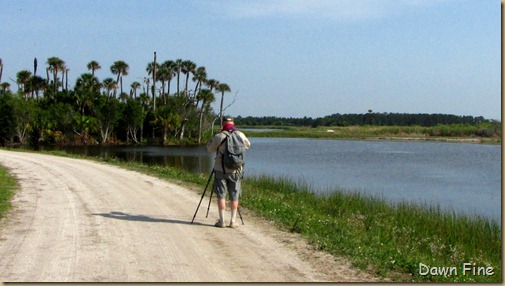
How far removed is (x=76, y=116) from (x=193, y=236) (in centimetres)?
6718

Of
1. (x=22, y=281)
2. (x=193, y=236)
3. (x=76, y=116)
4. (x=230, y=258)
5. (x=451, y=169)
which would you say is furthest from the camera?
(x=76, y=116)

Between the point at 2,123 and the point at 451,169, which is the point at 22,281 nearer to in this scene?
the point at 451,169

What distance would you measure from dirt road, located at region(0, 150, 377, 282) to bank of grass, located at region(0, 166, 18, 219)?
200mm

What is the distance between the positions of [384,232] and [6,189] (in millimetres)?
9424

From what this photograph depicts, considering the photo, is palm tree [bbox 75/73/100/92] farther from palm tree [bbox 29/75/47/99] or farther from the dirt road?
the dirt road

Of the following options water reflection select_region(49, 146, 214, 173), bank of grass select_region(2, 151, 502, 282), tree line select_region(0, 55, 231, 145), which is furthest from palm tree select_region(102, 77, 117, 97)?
bank of grass select_region(2, 151, 502, 282)

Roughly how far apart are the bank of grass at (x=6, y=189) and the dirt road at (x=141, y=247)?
200 mm

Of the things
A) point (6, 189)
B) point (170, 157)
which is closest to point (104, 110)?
point (170, 157)

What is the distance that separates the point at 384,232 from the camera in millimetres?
11953

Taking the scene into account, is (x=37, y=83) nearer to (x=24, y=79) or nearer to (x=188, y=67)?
(x=24, y=79)

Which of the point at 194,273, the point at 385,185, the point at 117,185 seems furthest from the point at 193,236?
the point at 385,185

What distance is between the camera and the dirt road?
6.42 meters

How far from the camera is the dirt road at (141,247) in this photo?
6418 millimetres

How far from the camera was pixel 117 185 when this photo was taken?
50.8 feet
